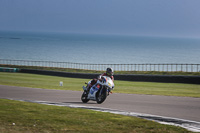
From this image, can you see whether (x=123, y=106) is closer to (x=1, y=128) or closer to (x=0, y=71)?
(x=1, y=128)

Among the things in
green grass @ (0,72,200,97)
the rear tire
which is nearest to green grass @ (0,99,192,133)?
the rear tire

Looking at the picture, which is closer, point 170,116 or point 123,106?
point 170,116

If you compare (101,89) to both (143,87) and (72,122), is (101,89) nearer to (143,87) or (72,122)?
(72,122)

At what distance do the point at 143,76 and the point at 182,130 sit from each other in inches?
1106

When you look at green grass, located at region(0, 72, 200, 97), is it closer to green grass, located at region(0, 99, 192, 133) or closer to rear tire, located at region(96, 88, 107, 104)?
rear tire, located at region(96, 88, 107, 104)

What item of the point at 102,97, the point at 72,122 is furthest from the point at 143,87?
the point at 72,122

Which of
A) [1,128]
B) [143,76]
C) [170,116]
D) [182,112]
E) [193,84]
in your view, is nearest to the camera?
[1,128]

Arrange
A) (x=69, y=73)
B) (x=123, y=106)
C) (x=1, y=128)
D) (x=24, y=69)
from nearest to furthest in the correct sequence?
Result: (x=1, y=128) < (x=123, y=106) < (x=69, y=73) < (x=24, y=69)

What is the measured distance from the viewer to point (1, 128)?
29.7ft

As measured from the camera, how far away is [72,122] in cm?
1003

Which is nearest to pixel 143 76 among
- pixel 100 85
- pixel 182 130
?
pixel 100 85

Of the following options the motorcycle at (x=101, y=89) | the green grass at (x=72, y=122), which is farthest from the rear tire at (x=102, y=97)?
the green grass at (x=72, y=122)

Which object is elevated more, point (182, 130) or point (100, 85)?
point (100, 85)

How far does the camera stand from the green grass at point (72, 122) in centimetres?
914
